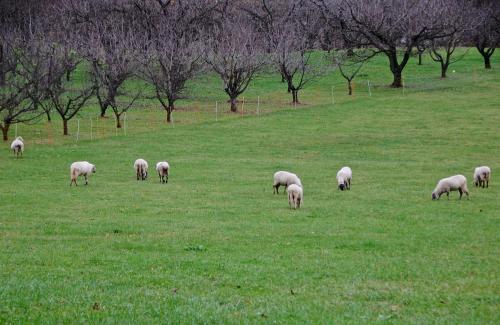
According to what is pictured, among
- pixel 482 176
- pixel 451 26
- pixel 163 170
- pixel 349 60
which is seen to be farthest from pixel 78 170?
pixel 349 60

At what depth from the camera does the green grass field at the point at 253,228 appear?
11.6 m

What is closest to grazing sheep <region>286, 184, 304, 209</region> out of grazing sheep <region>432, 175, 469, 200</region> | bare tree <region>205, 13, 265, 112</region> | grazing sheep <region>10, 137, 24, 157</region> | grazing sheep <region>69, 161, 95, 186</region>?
grazing sheep <region>432, 175, 469, 200</region>

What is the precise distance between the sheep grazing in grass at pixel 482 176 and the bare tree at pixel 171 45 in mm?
30116

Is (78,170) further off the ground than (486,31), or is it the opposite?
(486,31)

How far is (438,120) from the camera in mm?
55281

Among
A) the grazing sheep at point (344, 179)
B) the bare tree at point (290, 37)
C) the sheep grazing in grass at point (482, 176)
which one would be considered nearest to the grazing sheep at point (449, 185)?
the sheep grazing in grass at point (482, 176)

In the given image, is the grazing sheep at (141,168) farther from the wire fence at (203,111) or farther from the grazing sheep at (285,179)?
the wire fence at (203,111)

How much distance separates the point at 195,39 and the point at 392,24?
21.3 metres

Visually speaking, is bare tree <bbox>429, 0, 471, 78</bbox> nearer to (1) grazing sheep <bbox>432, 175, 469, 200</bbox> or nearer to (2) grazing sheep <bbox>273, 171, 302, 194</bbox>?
(1) grazing sheep <bbox>432, 175, 469, 200</bbox>

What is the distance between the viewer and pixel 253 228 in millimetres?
21031

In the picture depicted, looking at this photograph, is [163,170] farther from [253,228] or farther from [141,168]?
[253,228]

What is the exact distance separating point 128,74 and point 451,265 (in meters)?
49.6

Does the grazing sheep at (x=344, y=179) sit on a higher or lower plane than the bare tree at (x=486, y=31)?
lower

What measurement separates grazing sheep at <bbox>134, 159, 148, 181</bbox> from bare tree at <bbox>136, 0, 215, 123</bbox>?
21628 mm
